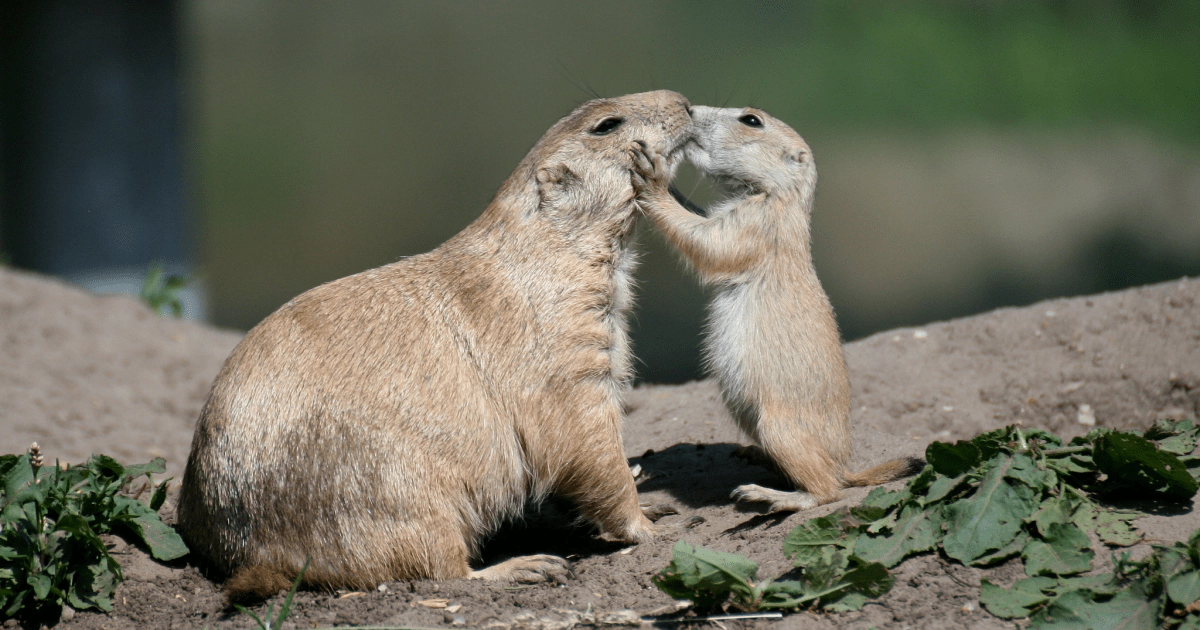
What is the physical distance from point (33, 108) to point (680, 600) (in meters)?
8.34

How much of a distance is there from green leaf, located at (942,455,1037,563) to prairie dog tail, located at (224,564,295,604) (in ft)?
7.36

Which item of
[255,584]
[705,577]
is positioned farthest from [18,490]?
[705,577]

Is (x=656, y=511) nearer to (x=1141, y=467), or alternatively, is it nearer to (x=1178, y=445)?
(x=1141, y=467)

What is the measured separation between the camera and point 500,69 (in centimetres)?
770

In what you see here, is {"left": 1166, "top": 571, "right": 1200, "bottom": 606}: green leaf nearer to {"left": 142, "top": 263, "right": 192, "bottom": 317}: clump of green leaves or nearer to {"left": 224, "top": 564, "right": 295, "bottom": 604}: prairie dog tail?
{"left": 224, "top": 564, "right": 295, "bottom": 604}: prairie dog tail

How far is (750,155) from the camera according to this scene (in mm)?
4406

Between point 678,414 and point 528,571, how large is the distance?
2.10m

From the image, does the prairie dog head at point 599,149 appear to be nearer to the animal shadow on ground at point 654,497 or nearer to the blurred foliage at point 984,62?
the animal shadow on ground at point 654,497

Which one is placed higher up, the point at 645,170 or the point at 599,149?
the point at 599,149

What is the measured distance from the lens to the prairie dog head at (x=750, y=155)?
14.4 feet

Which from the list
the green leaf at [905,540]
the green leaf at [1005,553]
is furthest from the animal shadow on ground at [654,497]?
the green leaf at [1005,553]

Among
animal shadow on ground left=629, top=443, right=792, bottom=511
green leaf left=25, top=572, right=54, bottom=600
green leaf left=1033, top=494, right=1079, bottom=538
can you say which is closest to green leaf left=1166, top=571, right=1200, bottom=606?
green leaf left=1033, top=494, right=1079, bottom=538

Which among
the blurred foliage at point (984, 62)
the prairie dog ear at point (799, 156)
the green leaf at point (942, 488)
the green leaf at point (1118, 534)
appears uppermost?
the blurred foliage at point (984, 62)

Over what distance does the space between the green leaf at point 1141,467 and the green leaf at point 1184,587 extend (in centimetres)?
65
